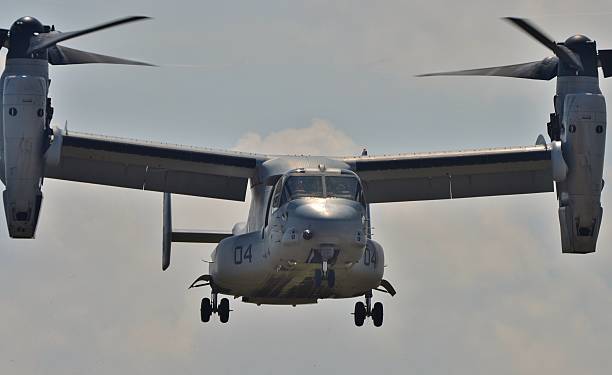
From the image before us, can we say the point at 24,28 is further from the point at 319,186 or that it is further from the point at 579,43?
the point at 579,43

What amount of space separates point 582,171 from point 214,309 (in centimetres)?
874

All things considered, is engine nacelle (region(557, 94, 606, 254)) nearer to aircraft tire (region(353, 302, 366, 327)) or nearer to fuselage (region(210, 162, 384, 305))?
fuselage (region(210, 162, 384, 305))

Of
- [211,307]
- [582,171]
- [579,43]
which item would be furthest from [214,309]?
[579,43]

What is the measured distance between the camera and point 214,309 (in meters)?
39.8

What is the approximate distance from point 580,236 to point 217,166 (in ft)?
26.3

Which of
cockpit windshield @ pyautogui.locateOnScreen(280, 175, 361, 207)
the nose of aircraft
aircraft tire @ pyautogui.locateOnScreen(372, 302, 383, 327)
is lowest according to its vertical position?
aircraft tire @ pyautogui.locateOnScreen(372, 302, 383, 327)

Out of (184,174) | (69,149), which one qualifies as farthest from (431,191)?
(69,149)

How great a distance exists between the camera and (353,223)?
34062 mm

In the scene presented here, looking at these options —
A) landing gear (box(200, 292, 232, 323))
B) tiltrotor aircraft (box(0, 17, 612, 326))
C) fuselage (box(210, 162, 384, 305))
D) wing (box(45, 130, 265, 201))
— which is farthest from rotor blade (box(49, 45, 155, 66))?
landing gear (box(200, 292, 232, 323))

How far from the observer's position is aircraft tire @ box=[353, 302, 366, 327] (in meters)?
38.4

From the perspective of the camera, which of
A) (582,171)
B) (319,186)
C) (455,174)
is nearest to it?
(319,186)

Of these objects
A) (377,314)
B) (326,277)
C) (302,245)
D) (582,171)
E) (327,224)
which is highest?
(582,171)

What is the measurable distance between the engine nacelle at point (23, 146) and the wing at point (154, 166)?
2107 mm

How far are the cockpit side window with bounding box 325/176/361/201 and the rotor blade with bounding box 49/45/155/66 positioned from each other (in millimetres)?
4751
